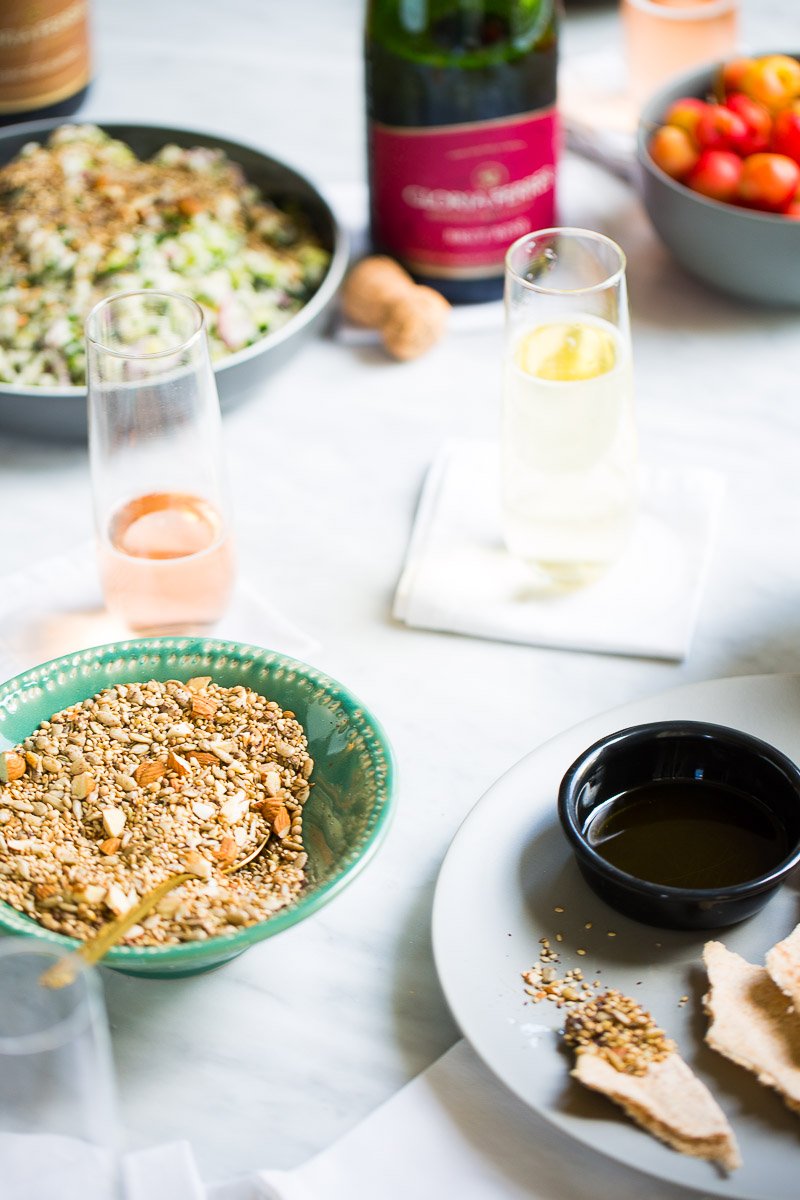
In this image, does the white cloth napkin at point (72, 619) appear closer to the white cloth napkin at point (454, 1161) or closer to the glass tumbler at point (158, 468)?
the glass tumbler at point (158, 468)

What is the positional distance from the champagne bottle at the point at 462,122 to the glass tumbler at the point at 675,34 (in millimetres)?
356

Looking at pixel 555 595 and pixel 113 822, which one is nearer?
pixel 113 822

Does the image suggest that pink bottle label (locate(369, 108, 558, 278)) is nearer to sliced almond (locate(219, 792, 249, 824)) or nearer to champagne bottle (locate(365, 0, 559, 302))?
champagne bottle (locate(365, 0, 559, 302))

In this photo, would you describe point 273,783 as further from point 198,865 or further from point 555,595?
point 555,595

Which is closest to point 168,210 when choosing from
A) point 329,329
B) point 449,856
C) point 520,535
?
point 329,329

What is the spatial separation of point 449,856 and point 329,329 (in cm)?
81

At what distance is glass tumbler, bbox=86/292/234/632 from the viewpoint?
41.6 inches

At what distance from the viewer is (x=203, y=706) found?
100cm

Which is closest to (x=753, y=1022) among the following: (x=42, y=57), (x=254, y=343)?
A: (x=254, y=343)

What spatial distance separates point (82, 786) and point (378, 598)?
0.37 metres

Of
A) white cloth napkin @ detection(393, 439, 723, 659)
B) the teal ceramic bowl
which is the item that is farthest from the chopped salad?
the teal ceramic bowl

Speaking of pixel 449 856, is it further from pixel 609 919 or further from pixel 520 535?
pixel 520 535

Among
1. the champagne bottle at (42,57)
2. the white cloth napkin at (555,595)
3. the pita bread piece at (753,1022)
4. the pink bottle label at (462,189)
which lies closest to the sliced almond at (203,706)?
the white cloth napkin at (555,595)

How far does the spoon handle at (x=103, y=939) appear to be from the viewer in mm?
650
